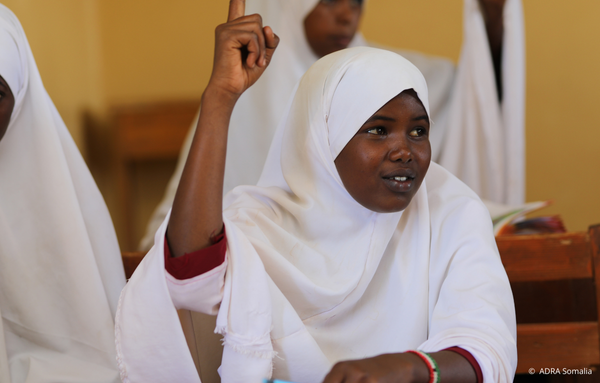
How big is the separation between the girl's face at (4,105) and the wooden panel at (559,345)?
157 centimetres

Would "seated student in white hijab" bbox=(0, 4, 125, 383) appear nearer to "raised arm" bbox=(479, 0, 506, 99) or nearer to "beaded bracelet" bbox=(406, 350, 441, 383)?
"beaded bracelet" bbox=(406, 350, 441, 383)

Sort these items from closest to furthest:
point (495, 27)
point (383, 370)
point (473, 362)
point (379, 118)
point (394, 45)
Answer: point (383, 370), point (473, 362), point (379, 118), point (495, 27), point (394, 45)

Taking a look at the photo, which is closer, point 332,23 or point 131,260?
point 131,260

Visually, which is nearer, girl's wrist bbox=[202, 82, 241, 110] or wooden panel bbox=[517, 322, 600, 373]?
girl's wrist bbox=[202, 82, 241, 110]

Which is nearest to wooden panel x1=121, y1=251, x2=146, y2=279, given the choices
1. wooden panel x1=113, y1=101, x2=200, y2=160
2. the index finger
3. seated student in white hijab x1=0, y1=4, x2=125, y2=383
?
seated student in white hijab x1=0, y1=4, x2=125, y2=383

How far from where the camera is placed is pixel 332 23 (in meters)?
2.69

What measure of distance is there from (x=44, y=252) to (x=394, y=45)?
2.58 m

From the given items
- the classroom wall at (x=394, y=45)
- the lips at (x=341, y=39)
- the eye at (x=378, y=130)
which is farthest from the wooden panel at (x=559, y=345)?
the classroom wall at (x=394, y=45)

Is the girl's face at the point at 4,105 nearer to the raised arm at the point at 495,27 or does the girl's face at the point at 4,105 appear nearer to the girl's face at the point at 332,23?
the girl's face at the point at 332,23

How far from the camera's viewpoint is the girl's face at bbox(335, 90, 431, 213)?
1.43 metres

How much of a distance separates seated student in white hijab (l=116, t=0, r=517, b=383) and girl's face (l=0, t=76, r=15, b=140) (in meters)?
0.66

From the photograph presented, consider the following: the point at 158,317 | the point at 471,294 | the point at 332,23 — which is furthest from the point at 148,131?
the point at 471,294

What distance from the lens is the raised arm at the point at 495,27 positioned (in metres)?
2.62

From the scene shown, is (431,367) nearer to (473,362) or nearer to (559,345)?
(473,362)
